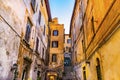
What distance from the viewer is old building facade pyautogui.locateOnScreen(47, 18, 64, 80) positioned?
65.9ft

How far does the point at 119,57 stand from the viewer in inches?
172

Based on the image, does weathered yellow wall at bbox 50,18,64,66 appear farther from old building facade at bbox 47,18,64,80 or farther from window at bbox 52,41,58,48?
window at bbox 52,41,58,48

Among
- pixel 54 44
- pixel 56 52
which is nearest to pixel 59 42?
pixel 54 44

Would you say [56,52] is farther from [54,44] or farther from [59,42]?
[59,42]

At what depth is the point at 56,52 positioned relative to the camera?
851 inches

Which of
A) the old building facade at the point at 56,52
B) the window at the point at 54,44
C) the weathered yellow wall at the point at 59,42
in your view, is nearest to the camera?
the old building facade at the point at 56,52

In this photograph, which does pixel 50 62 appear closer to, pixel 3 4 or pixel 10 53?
pixel 10 53

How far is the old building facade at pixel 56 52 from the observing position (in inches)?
791

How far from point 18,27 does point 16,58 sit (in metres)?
1.81

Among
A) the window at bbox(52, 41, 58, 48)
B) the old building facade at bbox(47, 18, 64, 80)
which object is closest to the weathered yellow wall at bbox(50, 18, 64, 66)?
the old building facade at bbox(47, 18, 64, 80)

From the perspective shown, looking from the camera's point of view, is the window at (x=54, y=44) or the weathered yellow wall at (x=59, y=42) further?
the window at (x=54, y=44)

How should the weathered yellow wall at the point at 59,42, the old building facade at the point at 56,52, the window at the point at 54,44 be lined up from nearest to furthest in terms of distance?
the old building facade at the point at 56,52
the weathered yellow wall at the point at 59,42
the window at the point at 54,44

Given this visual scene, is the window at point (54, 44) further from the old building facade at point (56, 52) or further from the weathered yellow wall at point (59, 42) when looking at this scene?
the weathered yellow wall at point (59, 42)

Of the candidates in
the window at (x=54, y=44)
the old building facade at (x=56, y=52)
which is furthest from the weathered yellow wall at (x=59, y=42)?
the window at (x=54, y=44)
